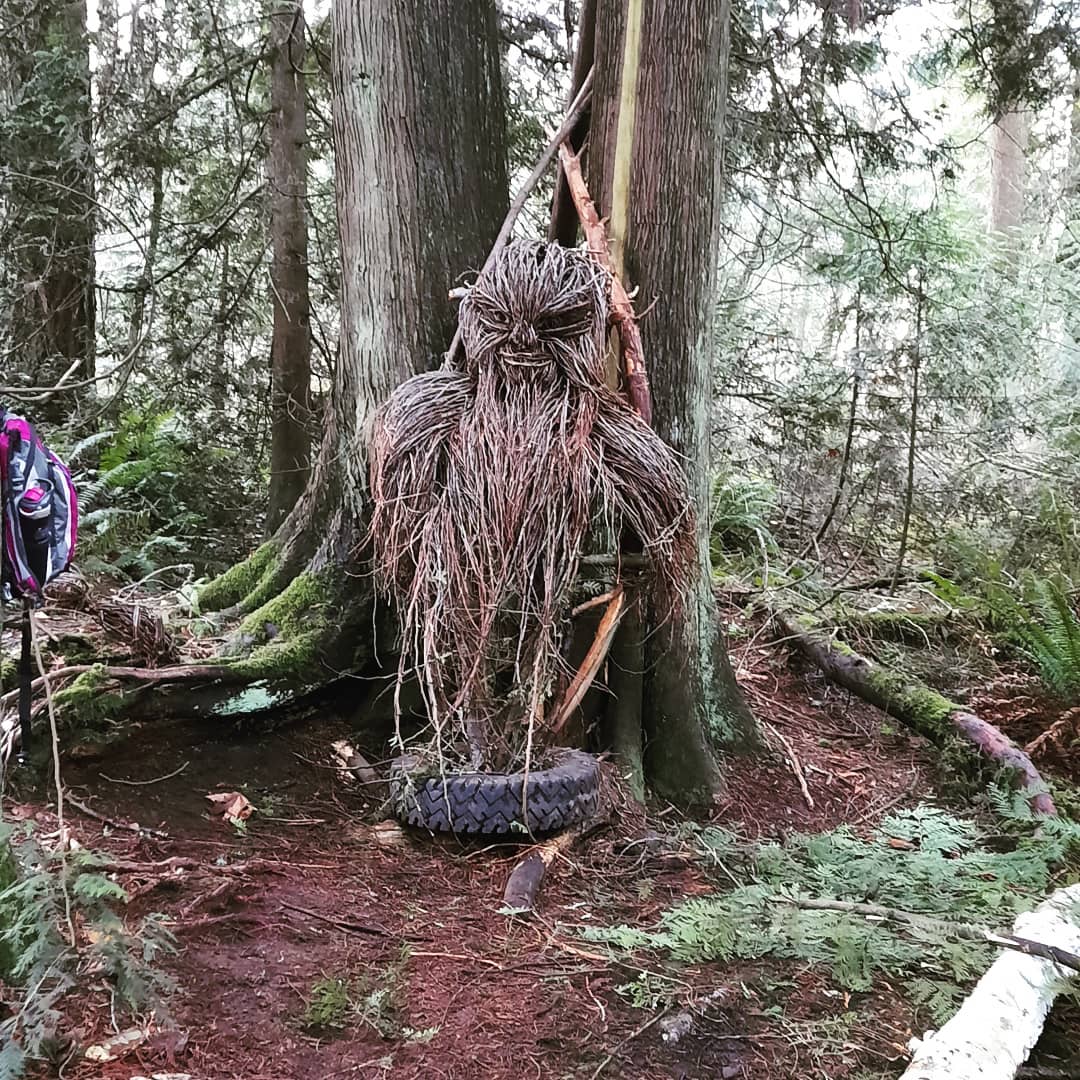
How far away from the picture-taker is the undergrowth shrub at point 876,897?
289 cm

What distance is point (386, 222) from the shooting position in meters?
4.58

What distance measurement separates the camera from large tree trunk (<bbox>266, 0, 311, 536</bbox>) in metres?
7.00

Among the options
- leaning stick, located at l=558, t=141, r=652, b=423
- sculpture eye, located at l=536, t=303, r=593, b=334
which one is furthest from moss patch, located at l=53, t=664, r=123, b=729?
leaning stick, located at l=558, t=141, r=652, b=423

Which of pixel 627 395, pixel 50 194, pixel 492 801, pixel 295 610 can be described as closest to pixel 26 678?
pixel 492 801

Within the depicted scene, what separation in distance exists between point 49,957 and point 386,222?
358 cm

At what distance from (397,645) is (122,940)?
2.34 metres

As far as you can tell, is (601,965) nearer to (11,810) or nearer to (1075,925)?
(1075,925)

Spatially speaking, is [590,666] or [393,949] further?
[590,666]

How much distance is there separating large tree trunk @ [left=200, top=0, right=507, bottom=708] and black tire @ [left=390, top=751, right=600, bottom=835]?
1.02m

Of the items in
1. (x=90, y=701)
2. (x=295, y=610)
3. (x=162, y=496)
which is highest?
(x=162, y=496)

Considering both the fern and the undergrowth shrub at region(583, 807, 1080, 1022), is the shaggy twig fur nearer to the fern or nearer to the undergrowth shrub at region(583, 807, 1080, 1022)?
the undergrowth shrub at region(583, 807, 1080, 1022)

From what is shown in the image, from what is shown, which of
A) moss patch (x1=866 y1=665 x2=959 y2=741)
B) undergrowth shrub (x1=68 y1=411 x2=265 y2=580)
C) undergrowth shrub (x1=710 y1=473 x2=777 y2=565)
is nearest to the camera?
moss patch (x1=866 y1=665 x2=959 y2=741)

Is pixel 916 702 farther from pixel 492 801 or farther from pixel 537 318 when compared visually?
pixel 537 318

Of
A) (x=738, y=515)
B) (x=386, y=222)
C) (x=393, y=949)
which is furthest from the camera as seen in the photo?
(x=738, y=515)
